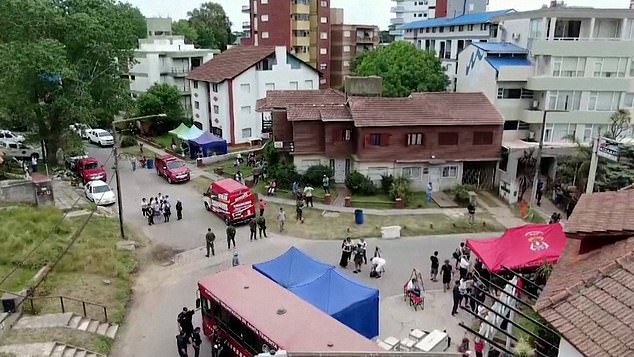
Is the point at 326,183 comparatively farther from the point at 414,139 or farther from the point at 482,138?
the point at 482,138

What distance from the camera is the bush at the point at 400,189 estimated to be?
103 feet

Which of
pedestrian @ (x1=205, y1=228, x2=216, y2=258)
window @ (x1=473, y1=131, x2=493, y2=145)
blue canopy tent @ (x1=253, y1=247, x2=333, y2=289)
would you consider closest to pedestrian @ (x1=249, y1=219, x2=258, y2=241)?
pedestrian @ (x1=205, y1=228, x2=216, y2=258)

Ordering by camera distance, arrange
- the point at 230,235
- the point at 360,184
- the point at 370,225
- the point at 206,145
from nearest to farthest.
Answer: the point at 230,235 < the point at 370,225 < the point at 360,184 < the point at 206,145

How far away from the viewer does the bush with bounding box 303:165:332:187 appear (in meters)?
33.5

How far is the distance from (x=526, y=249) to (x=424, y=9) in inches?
4597

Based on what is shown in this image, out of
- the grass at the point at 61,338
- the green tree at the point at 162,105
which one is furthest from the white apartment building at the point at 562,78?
the green tree at the point at 162,105

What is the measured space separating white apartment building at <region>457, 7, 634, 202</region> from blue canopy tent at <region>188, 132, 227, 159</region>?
71.0 feet

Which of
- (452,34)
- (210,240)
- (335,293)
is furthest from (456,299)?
(452,34)

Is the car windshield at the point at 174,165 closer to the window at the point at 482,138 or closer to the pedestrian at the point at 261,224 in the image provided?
the pedestrian at the point at 261,224

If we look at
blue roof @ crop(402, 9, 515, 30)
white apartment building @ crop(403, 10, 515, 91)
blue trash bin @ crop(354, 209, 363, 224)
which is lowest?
blue trash bin @ crop(354, 209, 363, 224)

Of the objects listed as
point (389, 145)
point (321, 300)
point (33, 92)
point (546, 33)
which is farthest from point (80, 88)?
point (546, 33)

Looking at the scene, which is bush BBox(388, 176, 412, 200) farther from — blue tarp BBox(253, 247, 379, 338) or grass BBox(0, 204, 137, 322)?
grass BBox(0, 204, 137, 322)

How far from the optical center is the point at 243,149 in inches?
1831

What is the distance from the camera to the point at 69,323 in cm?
1734
